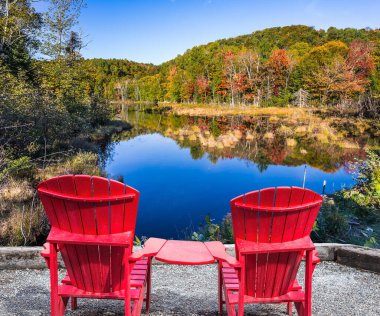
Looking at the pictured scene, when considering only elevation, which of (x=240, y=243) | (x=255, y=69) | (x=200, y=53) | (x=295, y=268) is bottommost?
(x=295, y=268)

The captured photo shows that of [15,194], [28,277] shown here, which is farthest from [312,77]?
[28,277]

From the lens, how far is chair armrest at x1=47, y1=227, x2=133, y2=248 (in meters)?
2.14

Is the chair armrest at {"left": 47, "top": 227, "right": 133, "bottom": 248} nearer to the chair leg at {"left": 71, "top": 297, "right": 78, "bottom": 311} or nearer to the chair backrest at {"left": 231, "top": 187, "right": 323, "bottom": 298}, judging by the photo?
the chair backrest at {"left": 231, "top": 187, "right": 323, "bottom": 298}

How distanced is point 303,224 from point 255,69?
193 feet

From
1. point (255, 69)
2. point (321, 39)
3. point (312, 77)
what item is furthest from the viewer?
point (321, 39)

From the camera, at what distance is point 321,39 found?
7600 cm

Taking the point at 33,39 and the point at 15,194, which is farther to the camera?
the point at 33,39

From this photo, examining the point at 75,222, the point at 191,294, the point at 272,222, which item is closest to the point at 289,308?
the point at 191,294

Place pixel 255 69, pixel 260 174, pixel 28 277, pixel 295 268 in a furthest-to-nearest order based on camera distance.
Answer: pixel 255 69 < pixel 260 174 < pixel 28 277 < pixel 295 268

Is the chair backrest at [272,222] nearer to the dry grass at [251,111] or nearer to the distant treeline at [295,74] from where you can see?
the dry grass at [251,111]

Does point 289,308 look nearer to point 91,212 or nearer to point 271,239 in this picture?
point 271,239

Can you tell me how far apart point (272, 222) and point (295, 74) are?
51.9 m

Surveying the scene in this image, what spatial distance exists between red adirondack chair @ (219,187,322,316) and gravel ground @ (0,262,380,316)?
2.38 ft

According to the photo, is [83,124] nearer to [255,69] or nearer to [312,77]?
[312,77]
